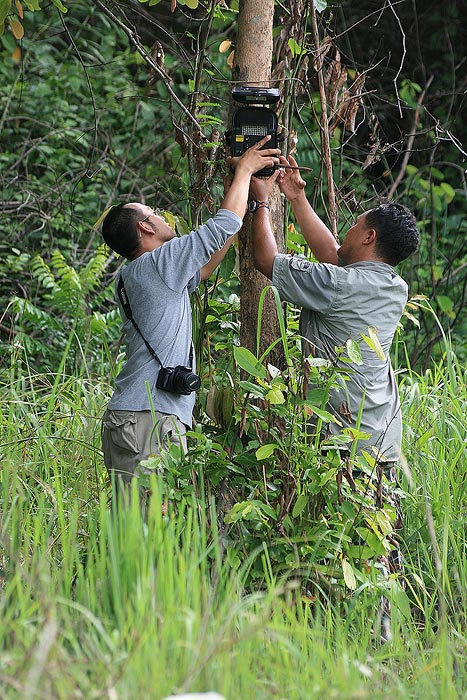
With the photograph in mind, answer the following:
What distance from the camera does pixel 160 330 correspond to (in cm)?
320

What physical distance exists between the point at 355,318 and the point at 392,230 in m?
0.36

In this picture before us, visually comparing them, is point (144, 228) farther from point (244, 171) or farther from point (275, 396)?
point (275, 396)

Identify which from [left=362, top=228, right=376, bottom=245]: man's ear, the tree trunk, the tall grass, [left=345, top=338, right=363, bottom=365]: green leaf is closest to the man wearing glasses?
the tree trunk

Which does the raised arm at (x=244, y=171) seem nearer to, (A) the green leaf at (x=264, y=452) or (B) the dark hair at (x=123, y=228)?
(B) the dark hair at (x=123, y=228)

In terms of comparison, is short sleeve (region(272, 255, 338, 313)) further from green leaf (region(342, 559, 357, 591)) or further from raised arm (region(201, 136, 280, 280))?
green leaf (region(342, 559, 357, 591))

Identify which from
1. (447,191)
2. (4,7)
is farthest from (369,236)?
(447,191)

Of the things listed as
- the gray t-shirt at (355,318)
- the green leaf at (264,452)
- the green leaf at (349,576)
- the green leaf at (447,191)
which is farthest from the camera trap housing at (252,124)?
the green leaf at (447,191)

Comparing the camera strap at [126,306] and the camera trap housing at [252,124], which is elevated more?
the camera trap housing at [252,124]

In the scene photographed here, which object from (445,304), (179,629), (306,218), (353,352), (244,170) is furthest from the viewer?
(445,304)

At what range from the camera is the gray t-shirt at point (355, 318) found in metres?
3.19

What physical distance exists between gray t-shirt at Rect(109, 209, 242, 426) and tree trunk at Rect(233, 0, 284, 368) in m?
0.22

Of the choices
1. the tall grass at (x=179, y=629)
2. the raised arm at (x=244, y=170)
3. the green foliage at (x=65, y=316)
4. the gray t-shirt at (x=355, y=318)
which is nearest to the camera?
the tall grass at (x=179, y=629)

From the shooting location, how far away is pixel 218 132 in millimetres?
3340

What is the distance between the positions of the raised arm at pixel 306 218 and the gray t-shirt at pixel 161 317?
1.34ft
